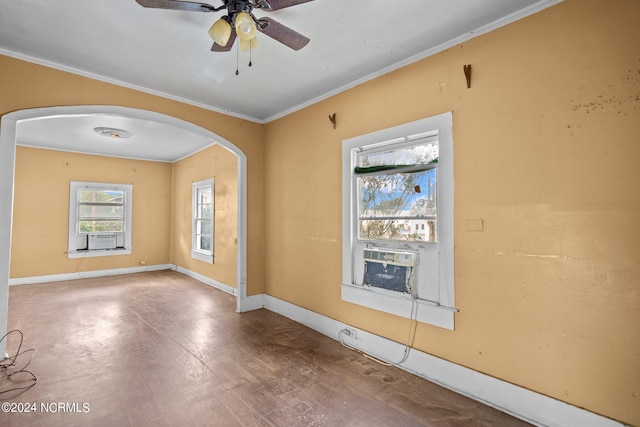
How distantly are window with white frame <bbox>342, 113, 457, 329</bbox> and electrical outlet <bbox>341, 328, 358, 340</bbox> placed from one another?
0.33 m

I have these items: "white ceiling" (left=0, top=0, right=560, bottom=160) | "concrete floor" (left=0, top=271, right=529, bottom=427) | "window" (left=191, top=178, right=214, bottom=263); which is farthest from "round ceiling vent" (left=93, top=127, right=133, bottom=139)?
"concrete floor" (left=0, top=271, right=529, bottom=427)

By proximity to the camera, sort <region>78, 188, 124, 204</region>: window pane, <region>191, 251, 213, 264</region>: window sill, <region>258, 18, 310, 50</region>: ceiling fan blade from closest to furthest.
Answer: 1. <region>258, 18, 310, 50</region>: ceiling fan blade
2. <region>191, 251, 213, 264</region>: window sill
3. <region>78, 188, 124, 204</region>: window pane

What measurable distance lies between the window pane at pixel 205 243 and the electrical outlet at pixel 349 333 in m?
3.88

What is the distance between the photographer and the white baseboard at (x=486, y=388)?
189 centimetres

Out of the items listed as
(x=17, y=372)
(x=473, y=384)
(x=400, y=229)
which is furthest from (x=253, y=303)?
(x=473, y=384)

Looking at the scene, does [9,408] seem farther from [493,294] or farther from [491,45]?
[491,45]

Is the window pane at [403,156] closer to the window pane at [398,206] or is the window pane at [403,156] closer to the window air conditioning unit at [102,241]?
the window pane at [398,206]

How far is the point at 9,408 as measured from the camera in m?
2.13

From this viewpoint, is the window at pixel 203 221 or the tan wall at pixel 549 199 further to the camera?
the window at pixel 203 221

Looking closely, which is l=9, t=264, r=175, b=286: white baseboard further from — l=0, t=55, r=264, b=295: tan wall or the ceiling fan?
the ceiling fan

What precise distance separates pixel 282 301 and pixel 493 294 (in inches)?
110

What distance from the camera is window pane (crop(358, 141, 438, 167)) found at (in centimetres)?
267

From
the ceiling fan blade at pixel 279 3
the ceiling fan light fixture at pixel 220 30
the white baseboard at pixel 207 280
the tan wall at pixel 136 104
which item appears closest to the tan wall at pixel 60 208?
the white baseboard at pixel 207 280

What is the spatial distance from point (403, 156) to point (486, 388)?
204cm
